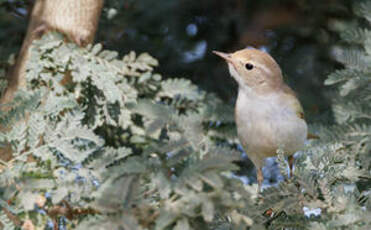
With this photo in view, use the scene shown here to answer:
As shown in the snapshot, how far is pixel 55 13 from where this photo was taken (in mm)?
2893

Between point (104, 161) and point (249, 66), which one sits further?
point (249, 66)

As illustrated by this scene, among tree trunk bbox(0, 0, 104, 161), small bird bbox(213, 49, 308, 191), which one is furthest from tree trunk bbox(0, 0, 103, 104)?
small bird bbox(213, 49, 308, 191)

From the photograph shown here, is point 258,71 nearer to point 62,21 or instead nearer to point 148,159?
point 62,21

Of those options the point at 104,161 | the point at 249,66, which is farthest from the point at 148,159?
the point at 249,66

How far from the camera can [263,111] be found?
106 inches

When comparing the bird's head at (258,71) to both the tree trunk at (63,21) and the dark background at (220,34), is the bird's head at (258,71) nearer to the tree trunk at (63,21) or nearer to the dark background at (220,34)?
the dark background at (220,34)

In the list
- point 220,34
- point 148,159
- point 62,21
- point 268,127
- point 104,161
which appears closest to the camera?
point 148,159

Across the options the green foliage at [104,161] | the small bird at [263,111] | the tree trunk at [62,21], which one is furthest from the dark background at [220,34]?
the green foliage at [104,161]

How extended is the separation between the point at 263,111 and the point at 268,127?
10 centimetres

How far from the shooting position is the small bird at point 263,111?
2.67 metres

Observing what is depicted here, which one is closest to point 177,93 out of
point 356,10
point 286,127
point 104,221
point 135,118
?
point 135,118

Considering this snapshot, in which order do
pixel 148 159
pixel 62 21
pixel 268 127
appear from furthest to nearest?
pixel 62 21 < pixel 268 127 < pixel 148 159

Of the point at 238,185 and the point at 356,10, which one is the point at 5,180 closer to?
the point at 238,185

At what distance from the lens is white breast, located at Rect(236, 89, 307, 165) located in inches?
105
